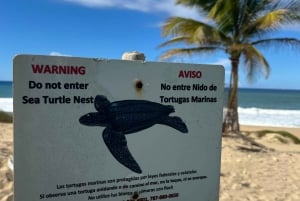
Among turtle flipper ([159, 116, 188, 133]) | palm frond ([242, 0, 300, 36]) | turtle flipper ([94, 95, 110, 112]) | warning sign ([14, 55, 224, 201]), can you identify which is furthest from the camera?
palm frond ([242, 0, 300, 36])

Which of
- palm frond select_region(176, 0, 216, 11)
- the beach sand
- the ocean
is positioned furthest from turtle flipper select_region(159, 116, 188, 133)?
palm frond select_region(176, 0, 216, 11)

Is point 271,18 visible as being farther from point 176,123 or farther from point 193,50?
point 176,123

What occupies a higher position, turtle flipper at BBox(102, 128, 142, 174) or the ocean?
the ocean

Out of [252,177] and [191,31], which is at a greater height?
[191,31]

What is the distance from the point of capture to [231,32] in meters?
12.8

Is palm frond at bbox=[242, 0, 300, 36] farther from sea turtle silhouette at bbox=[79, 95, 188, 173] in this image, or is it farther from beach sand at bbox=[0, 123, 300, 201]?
sea turtle silhouette at bbox=[79, 95, 188, 173]

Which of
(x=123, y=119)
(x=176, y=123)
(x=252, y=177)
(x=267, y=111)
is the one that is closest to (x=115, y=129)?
(x=123, y=119)

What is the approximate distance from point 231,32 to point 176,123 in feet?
35.8

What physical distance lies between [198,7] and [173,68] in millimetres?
10763

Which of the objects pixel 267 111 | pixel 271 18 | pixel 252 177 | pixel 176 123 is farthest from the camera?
pixel 267 111

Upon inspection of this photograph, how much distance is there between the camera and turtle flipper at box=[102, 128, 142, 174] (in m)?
2.19

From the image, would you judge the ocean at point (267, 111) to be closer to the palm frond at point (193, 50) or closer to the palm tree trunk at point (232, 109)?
the palm tree trunk at point (232, 109)

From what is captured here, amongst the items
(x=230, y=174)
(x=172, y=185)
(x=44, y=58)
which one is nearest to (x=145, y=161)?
(x=172, y=185)

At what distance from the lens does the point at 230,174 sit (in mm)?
6766
